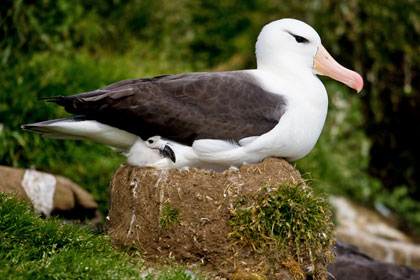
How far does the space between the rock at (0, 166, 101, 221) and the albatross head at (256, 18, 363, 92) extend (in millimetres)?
2640

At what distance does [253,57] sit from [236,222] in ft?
22.6

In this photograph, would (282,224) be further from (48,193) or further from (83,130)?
(48,193)

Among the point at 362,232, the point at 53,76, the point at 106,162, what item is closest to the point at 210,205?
the point at 106,162

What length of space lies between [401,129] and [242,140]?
24.7ft

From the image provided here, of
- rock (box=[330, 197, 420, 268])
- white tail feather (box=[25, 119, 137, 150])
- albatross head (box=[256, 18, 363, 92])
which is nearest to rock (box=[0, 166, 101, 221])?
white tail feather (box=[25, 119, 137, 150])

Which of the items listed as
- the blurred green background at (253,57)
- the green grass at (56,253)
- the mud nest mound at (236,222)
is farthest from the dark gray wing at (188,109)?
the blurred green background at (253,57)

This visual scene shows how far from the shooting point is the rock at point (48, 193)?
6.43 m

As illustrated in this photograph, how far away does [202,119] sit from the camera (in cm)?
504

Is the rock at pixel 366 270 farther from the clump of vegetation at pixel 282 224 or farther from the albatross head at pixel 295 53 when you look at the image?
the albatross head at pixel 295 53

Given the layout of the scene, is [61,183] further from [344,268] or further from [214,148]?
[344,268]

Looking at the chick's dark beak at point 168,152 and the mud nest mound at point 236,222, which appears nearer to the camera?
the mud nest mound at point 236,222

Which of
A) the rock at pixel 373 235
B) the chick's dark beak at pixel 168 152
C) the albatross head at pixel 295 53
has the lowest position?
the rock at pixel 373 235

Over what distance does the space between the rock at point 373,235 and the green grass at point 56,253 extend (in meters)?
4.81

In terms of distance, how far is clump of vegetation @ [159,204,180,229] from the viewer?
4.84 meters
